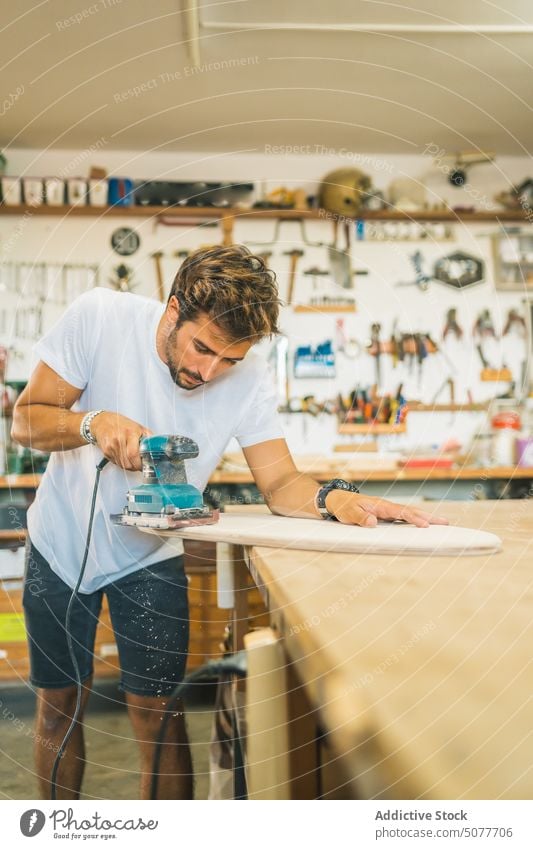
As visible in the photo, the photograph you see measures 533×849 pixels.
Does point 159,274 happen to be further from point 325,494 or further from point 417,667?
point 417,667

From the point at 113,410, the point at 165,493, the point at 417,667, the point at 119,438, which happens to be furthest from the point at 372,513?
the point at 417,667

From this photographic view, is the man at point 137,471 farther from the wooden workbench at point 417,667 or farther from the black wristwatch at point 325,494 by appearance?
the wooden workbench at point 417,667

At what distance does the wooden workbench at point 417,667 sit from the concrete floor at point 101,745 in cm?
122

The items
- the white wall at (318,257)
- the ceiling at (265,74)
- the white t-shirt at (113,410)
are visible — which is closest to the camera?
the white t-shirt at (113,410)

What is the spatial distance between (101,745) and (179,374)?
149cm

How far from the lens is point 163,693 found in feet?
5.24

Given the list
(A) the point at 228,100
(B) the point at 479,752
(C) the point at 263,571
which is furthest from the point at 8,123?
(B) the point at 479,752

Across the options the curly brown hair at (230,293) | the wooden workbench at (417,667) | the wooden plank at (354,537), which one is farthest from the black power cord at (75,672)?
the wooden workbench at (417,667)

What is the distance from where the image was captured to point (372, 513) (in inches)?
51.8

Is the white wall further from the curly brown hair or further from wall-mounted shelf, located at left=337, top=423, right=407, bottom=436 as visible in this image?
the curly brown hair

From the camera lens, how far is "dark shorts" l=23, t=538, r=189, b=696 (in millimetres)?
1565

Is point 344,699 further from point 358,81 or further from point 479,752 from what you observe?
point 358,81

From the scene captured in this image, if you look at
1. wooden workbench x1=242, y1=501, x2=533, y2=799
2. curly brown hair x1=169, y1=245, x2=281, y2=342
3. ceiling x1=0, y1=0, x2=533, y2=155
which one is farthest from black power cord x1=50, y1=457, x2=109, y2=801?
ceiling x1=0, y1=0, x2=533, y2=155

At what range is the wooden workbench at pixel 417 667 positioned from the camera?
0.42 m
